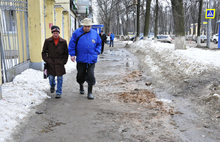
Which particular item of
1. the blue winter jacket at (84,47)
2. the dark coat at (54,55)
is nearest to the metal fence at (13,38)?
the dark coat at (54,55)

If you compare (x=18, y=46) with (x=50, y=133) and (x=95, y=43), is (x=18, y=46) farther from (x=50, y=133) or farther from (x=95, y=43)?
(x=50, y=133)

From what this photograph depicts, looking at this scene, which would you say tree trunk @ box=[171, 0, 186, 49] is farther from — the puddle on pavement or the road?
the road

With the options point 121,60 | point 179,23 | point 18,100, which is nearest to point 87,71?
point 18,100

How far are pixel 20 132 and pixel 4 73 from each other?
333cm

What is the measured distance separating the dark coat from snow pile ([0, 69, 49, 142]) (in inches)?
28.2

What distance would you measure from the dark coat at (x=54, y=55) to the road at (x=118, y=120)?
2.39 feet

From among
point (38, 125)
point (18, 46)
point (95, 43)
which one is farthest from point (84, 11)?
point (38, 125)

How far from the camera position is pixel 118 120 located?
421 centimetres

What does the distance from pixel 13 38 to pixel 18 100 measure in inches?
123

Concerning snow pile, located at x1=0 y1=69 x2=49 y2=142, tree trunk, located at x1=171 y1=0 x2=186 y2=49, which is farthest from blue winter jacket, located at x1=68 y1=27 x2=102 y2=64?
tree trunk, located at x1=171 y1=0 x2=186 y2=49

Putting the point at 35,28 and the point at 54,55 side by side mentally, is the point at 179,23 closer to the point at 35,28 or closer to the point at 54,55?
the point at 35,28

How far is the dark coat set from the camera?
218 inches

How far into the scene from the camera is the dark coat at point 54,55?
18.1ft

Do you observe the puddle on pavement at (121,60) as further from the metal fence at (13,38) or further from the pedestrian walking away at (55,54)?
the pedestrian walking away at (55,54)
